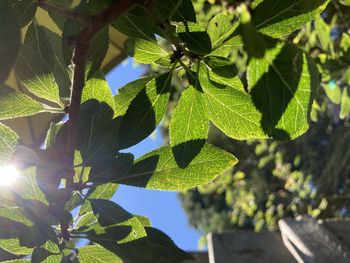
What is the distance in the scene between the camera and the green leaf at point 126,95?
0.50 meters

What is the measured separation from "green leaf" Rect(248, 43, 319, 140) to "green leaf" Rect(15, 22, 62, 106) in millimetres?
220

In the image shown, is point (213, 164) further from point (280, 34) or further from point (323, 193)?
point (323, 193)

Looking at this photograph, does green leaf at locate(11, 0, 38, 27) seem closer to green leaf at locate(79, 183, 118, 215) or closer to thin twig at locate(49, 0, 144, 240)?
thin twig at locate(49, 0, 144, 240)

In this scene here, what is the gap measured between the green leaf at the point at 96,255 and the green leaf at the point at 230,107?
18cm

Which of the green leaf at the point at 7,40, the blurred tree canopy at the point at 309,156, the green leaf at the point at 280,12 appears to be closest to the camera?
the green leaf at the point at 7,40

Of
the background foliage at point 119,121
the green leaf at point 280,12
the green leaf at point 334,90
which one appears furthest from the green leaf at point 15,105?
the green leaf at point 334,90

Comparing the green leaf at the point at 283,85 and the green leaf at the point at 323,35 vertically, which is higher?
the green leaf at the point at 323,35

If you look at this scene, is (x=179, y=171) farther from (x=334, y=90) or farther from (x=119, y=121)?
(x=334, y=90)

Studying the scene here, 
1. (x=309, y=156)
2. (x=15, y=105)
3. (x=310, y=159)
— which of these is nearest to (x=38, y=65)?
(x=15, y=105)

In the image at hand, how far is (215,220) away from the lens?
18.5 feet

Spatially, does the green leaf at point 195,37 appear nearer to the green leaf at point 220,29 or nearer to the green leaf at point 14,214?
the green leaf at point 220,29

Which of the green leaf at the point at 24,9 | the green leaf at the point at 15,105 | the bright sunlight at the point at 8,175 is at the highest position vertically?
the green leaf at the point at 24,9

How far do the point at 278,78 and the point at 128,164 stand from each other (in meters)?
0.20

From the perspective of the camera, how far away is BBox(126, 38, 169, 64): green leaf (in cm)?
50
